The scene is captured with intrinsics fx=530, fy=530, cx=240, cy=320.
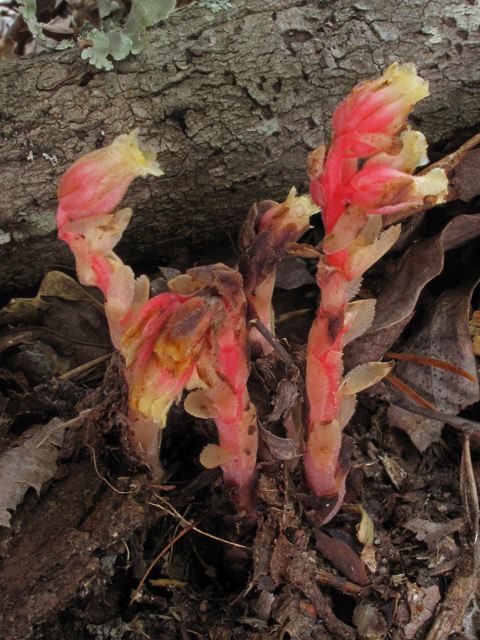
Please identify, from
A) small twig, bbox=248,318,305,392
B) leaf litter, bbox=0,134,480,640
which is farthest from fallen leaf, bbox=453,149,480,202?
small twig, bbox=248,318,305,392

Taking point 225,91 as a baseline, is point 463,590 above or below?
below

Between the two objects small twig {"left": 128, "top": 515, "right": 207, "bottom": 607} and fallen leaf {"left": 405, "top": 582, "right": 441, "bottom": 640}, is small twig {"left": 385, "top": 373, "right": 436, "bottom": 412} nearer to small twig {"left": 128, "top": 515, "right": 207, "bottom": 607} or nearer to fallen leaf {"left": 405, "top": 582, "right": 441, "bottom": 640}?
fallen leaf {"left": 405, "top": 582, "right": 441, "bottom": 640}

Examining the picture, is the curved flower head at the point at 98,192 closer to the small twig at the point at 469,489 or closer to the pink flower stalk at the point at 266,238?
the pink flower stalk at the point at 266,238

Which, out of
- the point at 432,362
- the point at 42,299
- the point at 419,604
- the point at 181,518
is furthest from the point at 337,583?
the point at 42,299

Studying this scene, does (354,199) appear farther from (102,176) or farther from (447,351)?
(447,351)

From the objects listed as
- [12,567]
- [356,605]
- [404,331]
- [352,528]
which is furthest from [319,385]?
[12,567]

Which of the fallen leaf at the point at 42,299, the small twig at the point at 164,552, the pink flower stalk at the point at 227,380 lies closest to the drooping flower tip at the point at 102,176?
the pink flower stalk at the point at 227,380

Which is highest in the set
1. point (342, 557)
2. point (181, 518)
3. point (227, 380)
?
point (227, 380)

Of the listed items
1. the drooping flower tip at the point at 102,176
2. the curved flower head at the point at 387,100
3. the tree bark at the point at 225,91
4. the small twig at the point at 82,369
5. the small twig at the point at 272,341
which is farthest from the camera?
the small twig at the point at 82,369
